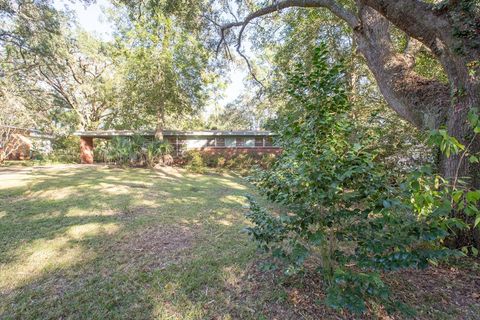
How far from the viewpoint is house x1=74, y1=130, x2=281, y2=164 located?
15414 mm

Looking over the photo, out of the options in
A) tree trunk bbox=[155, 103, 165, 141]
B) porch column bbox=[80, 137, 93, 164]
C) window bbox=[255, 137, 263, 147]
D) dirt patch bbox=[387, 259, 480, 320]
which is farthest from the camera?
porch column bbox=[80, 137, 93, 164]

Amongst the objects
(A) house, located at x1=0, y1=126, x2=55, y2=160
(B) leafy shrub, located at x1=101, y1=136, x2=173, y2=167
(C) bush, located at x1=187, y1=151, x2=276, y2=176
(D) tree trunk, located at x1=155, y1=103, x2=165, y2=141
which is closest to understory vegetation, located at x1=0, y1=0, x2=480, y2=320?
(B) leafy shrub, located at x1=101, y1=136, x2=173, y2=167

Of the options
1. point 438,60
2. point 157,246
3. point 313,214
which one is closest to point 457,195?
point 313,214

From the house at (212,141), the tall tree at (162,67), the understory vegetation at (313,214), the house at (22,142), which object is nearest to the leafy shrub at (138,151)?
the tall tree at (162,67)

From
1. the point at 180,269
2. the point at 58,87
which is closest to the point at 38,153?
the point at 58,87

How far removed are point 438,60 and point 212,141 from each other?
13987mm

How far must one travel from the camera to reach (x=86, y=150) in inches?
647

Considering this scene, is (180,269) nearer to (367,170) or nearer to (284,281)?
(284,281)

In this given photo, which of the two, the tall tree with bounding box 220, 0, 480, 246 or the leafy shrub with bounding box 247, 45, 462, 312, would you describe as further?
the tall tree with bounding box 220, 0, 480, 246

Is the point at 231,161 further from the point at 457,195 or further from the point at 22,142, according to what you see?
the point at 22,142

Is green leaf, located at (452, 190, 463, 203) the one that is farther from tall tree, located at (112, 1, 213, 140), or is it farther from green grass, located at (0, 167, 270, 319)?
tall tree, located at (112, 1, 213, 140)

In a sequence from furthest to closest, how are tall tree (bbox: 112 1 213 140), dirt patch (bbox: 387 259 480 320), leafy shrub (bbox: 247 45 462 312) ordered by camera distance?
tall tree (bbox: 112 1 213 140)
dirt patch (bbox: 387 259 480 320)
leafy shrub (bbox: 247 45 462 312)

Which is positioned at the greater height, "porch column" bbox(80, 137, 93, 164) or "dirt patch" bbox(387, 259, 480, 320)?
"porch column" bbox(80, 137, 93, 164)

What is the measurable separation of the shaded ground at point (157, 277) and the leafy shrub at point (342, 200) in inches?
19.4
